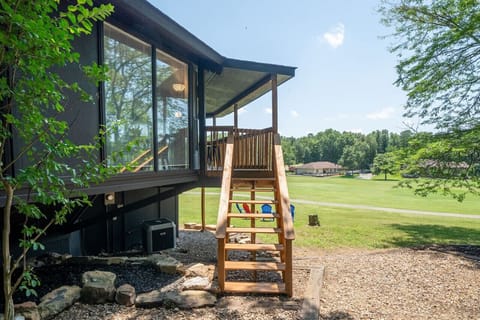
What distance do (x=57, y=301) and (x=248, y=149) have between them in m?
4.69

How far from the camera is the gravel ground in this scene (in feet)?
11.2

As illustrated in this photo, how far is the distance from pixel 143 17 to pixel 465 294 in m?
6.10

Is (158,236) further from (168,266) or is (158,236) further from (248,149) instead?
(248,149)

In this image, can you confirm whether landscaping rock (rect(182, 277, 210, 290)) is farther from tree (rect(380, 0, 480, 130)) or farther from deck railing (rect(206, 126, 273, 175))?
tree (rect(380, 0, 480, 130))

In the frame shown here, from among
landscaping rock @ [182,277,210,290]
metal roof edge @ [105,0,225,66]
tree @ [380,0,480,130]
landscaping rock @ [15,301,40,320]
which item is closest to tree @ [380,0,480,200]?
tree @ [380,0,480,130]

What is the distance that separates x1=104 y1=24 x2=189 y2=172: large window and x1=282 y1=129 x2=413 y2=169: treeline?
210ft

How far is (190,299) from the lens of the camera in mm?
3625

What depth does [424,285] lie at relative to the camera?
4484mm

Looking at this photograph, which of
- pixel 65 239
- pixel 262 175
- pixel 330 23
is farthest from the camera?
pixel 330 23

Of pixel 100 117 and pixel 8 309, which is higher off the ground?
pixel 100 117

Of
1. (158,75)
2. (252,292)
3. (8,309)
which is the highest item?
(158,75)

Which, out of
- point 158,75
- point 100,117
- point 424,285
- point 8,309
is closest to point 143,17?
point 158,75

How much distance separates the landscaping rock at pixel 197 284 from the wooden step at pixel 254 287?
294mm

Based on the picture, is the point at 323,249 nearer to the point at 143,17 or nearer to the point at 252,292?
the point at 252,292
